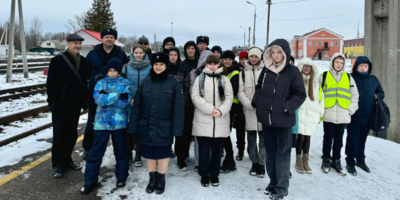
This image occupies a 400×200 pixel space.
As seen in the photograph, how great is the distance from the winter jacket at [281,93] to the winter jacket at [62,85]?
2.89m

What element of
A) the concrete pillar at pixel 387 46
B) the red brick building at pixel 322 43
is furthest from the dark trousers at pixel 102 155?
the red brick building at pixel 322 43

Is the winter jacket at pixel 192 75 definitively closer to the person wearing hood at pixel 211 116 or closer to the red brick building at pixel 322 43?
the person wearing hood at pixel 211 116

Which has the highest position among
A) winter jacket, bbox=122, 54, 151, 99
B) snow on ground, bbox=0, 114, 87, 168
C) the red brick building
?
the red brick building

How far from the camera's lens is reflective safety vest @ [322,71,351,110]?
13.9ft

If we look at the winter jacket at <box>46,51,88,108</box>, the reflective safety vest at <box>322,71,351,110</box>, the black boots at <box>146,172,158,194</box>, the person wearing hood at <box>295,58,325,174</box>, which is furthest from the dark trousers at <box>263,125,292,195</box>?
the winter jacket at <box>46,51,88,108</box>

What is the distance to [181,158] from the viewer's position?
439 centimetres

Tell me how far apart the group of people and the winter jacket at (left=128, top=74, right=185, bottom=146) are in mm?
13

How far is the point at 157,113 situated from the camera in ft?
11.2

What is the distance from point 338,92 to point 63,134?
4.59 m

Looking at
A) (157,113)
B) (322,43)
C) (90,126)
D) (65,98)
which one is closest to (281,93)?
(157,113)

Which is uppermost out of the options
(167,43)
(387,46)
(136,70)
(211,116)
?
(387,46)

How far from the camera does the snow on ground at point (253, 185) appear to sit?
3426 millimetres

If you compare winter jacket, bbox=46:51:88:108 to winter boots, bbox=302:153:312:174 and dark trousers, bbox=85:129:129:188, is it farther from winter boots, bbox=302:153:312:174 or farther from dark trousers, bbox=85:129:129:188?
winter boots, bbox=302:153:312:174

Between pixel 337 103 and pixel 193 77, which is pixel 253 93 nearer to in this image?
pixel 193 77
